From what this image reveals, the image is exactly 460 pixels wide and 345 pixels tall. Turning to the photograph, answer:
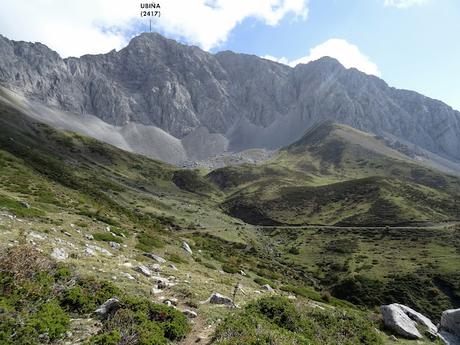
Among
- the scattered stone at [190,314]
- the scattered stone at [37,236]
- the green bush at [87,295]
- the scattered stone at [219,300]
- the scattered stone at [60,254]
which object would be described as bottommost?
the scattered stone at [37,236]

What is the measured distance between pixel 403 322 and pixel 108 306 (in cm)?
1977

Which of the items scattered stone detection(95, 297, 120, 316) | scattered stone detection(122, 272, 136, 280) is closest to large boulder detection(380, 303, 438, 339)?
scattered stone detection(122, 272, 136, 280)

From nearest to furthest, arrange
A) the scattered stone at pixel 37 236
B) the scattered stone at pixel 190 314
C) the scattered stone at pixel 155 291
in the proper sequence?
the scattered stone at pixel 190 314 → the scattered stone at pixel 155 291 → the scattered stone at pixel 37 236

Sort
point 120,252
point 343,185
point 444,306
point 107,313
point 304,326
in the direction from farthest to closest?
point 343,185 < point 444,306 < point 120,252 < point 304,326 < point 107,313

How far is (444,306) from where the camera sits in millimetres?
72875

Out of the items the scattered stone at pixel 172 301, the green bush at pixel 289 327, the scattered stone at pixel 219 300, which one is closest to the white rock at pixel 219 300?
the scattered stone at pixel 219 300

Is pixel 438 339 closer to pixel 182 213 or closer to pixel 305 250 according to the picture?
pixel 305 250

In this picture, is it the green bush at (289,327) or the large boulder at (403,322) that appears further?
the large boulder at (403,322)

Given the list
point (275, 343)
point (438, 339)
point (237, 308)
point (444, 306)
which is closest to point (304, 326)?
point (237, 308)

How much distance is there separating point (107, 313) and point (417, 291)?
77.0 metres

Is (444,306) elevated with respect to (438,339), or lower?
lower

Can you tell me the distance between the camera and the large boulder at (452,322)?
27.2 m

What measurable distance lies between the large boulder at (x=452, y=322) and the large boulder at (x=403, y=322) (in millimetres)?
1160

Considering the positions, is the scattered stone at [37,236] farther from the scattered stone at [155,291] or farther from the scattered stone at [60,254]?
the scattered stone at [155,291]
